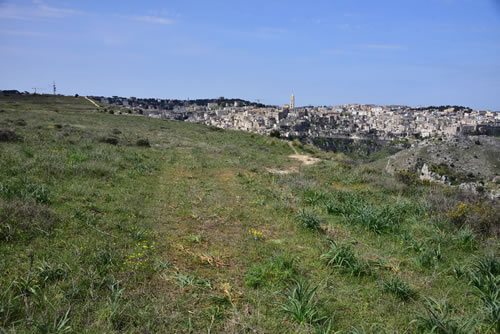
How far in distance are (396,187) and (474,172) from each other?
89.4ft

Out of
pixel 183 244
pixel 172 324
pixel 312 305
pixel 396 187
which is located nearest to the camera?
pixel 172 324

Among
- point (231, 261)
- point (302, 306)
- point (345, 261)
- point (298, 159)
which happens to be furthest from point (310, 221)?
point (298, 159)

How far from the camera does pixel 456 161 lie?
33.4 m

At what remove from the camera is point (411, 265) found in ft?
17.1

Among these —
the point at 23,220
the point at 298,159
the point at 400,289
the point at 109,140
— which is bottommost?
the point at 298,159

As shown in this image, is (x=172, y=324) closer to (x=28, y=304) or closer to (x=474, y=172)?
(x=28, y=304)

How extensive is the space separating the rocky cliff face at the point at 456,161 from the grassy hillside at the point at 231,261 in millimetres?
24600

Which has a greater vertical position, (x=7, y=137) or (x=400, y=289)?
(x=7, y=137)

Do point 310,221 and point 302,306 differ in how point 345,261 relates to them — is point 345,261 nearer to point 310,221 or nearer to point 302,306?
point 302,306

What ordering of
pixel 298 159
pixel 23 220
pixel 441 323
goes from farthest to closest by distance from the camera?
1. pixel 298 159
2. pixel 23 220
3. pixel 441 323

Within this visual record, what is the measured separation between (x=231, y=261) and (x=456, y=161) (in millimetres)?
37131

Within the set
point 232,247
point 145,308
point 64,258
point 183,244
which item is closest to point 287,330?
point 145,308

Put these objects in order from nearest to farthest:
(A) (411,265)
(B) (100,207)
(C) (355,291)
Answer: (C) (355,291)
(A) (411,265)
(B) (100,207)

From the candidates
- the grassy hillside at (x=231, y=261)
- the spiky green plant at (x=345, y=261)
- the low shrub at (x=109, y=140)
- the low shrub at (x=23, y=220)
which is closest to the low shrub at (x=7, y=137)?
the low shrub at (x=109, y=140)
